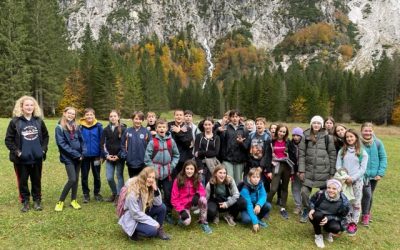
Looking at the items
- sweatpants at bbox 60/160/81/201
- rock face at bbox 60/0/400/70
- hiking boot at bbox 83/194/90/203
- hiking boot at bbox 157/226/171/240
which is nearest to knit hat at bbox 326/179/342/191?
hiking boot at bbox 157/226/171/240

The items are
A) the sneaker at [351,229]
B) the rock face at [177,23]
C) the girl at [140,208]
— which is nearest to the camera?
the girl at [140,208]

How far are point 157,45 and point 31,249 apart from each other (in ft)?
524

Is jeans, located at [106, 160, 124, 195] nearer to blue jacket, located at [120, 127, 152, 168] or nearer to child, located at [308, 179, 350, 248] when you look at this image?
blue jacket, located at [120, 127, 152, 168]

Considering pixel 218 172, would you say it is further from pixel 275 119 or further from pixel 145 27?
pixel 145 27

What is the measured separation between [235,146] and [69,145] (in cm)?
437

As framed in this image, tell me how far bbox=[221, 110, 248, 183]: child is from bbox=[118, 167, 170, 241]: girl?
2.83 m

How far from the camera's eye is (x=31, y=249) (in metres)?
6.61

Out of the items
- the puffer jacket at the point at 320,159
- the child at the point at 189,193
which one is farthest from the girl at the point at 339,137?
the child at the point at 189,193

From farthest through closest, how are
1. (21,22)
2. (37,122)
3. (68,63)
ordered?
(68,63) < (21,22) < (37,122)

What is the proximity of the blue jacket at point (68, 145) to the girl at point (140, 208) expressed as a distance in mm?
2120

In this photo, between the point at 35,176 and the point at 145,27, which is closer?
the point at 35,176

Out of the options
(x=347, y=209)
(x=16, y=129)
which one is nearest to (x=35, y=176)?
(x=16, y=129)

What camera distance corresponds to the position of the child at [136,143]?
8805 mm

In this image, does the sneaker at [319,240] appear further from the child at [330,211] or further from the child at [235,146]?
the child at [235,146]
